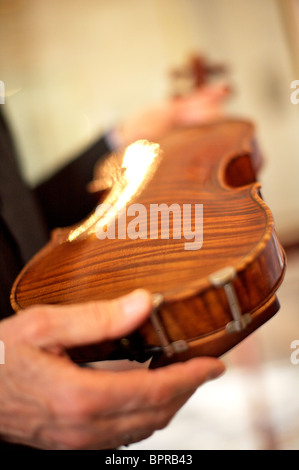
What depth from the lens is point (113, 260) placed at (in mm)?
474

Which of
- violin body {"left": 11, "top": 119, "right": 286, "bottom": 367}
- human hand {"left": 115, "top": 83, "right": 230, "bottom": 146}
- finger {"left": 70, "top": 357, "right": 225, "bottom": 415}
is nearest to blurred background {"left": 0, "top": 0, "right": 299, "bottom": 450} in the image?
human hand {"left": 115, "top": 83, "right": 230, "bottom": 146}

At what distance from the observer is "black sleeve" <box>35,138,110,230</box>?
1.06m

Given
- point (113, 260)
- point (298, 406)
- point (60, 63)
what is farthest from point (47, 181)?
point (60, 63)

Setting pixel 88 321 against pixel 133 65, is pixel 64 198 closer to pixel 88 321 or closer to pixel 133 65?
pixel 88 321

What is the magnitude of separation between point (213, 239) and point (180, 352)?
0.39ft

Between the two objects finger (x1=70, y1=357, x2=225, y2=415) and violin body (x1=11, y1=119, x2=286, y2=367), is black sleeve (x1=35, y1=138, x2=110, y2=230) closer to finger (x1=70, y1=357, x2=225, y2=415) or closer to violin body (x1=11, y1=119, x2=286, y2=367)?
violin body (x1=11, y1=119, x2=286, y2=367)

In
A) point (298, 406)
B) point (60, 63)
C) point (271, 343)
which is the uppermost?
point (60, 63)

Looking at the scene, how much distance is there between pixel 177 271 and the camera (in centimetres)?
41

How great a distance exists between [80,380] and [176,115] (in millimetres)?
1091

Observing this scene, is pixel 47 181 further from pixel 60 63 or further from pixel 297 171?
pixel 297 171

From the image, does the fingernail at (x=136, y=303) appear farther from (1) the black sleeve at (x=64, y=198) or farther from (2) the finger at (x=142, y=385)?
(1) the black sleeve at (x=64, y=198)

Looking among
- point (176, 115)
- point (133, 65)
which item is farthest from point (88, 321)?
point (133, 65)

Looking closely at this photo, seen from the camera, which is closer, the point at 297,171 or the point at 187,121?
the point at 187,121
